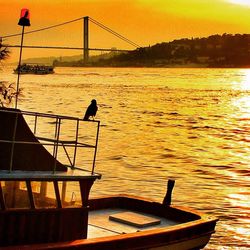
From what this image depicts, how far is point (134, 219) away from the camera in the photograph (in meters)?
18.1

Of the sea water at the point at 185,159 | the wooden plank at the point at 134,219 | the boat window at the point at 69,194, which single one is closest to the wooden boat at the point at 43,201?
the boat window at the point at 69,194

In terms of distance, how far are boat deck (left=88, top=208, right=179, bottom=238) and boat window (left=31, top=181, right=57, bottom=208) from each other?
1.97 m

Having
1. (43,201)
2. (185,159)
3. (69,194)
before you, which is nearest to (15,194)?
(43,201)

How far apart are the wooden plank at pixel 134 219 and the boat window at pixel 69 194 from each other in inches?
111

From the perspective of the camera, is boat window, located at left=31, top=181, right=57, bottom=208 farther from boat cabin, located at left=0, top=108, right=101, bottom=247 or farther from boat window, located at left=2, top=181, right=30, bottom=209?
A: boat window, located at left=2, top=181, right=30, bottom=209

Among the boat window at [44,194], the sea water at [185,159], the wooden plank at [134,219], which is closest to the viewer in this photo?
the boat window at [44,194]

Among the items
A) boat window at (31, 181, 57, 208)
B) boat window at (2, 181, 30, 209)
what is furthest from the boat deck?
boat window at (2, 181, 30, 209)

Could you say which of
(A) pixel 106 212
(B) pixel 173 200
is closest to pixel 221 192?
(B) pixel 173 200

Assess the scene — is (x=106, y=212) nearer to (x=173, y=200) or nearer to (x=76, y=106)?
(x=173, y=200)

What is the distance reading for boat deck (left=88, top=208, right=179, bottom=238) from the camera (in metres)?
16.8

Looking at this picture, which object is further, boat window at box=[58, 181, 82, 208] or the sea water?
the sea water

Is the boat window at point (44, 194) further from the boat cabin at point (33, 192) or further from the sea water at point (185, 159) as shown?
the sea water at point (185, 159)

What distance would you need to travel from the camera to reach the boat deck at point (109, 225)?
1683cm

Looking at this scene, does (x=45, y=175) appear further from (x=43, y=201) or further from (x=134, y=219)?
(x=134, y=219)
